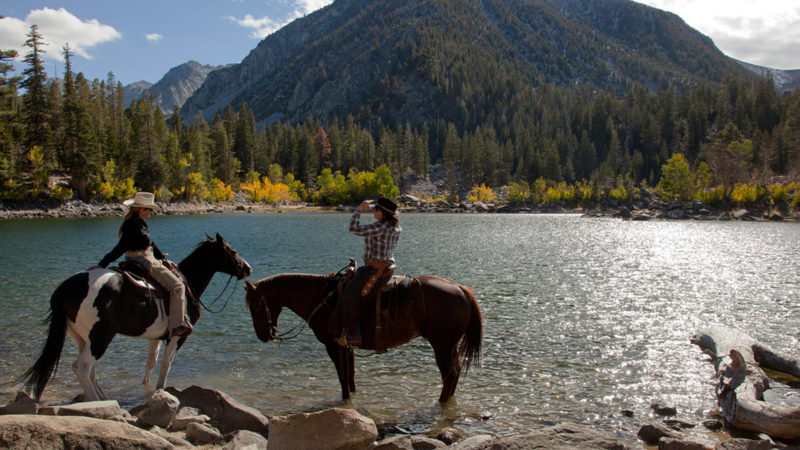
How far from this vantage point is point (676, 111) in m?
171

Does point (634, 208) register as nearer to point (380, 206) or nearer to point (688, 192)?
point (688, 192)

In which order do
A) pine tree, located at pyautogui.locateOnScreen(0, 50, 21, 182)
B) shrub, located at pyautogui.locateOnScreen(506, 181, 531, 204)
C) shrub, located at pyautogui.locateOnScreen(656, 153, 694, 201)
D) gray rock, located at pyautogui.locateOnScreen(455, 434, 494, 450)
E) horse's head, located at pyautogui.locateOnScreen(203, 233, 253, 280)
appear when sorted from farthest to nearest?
shrub, located at pyautogui.locateOnScreen(506, 181, 531, 204) → shrub, located at pyautogui.locateOnScreen(656, 153, 694, 201) → pine tree, located at pyautogui.locateOnScreen(0, 50, 21, 182) → horse's head, located at pyautogui.locateOnScreen(203, 233, 253, 280) → gray rock, located at pyautogui.locateOnScreen(455, 434, 494, 450)

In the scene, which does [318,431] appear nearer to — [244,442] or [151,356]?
[244,442]

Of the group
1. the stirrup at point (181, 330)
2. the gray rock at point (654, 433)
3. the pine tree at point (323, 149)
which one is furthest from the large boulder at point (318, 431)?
the pine tree at point (323, 149)

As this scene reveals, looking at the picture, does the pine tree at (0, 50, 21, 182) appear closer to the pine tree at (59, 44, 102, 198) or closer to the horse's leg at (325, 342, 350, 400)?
the pine tree at (59, 44, 102, 198)

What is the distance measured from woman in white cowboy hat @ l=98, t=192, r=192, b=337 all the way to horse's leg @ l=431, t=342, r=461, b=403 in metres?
4.69

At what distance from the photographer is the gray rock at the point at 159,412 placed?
7.19 metres

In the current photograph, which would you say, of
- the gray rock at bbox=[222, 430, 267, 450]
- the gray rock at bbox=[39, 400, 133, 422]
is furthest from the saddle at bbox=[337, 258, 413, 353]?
the gray rock at bbox=[39, 400, 133, 422]

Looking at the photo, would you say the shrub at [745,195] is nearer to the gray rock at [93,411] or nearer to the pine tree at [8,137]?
the gray rock at [93,411]

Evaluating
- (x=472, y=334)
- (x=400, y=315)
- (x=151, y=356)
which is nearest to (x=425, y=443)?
(x=400, y=315)

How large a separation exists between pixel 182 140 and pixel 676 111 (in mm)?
165248

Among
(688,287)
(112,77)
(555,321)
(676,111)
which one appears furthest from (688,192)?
(112,77)

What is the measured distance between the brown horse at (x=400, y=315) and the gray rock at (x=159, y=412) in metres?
1.82

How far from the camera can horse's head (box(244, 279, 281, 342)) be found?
874 cm
